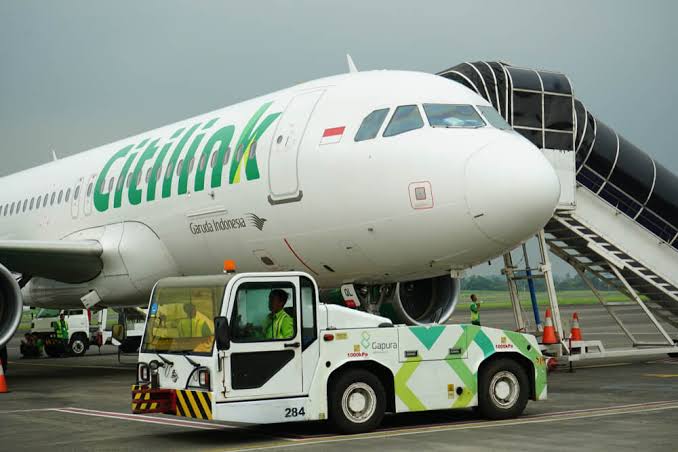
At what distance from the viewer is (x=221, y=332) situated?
30.0 ft

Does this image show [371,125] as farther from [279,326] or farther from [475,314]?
[279,326]

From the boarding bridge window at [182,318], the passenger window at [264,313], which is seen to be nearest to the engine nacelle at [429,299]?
the boarding bridge window at [182,318]

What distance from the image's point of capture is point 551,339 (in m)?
16.7

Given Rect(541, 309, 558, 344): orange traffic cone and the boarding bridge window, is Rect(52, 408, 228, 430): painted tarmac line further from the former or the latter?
Rect(541, 309, 558, 344): orange traffic cone

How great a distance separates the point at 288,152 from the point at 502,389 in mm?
4655

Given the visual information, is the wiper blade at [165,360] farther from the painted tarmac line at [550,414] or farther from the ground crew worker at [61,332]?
the ground crew worker at [61,332]

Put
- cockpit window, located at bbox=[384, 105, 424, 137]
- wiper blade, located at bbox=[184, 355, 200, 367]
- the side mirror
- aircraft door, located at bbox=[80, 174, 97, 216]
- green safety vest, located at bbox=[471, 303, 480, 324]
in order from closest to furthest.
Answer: the side mirror
wiper blade, located at bbox=[184, 355, 200, 367]
cockpit window, located at bbox=[384, 105, 424, 137]
green safety vest, located at bbox=[471, 303, 480, 324]
aircraft door, located at bbox=[80, 174, 97, 216]

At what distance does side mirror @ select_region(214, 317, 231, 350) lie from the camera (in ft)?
30.0

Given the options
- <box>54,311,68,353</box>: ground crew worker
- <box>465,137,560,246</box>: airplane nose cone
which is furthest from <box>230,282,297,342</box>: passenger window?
<box>54,311,68,353</box>: ground crew worker

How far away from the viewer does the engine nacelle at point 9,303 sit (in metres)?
15.8

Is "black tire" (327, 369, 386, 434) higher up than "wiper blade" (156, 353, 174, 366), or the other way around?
"wiper blade" (156, 353, 174, 366)

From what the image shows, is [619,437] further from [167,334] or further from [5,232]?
[5,232]

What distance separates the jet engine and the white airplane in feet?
0.07

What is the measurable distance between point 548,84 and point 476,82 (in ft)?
5.08
